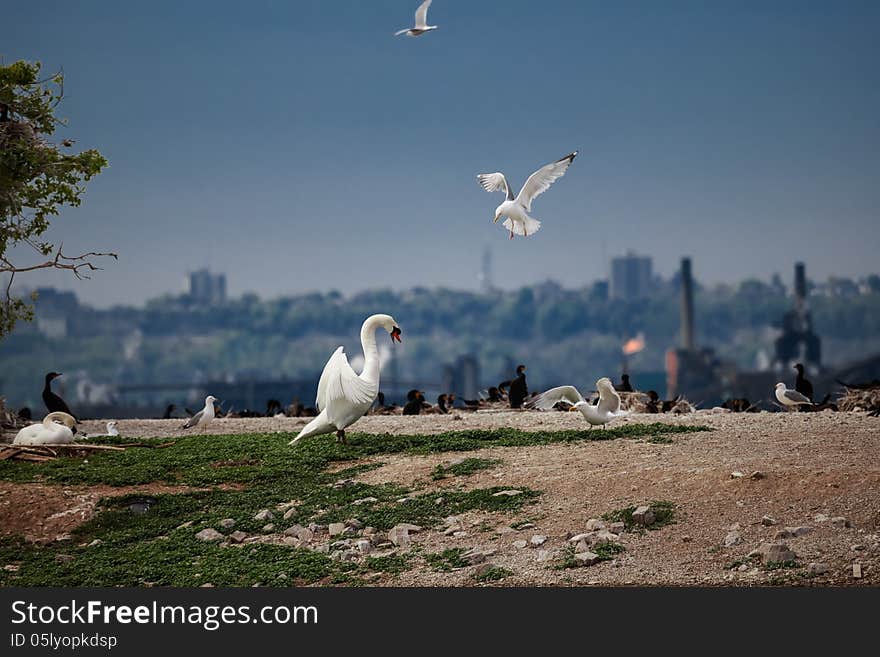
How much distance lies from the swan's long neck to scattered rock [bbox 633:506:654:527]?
17.4ft

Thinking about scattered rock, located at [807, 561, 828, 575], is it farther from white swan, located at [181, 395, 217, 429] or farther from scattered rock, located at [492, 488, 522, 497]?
white swan, located at [181, 395, 217, 429]

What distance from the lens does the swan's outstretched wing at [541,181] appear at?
2055cm

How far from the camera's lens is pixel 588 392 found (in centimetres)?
2459

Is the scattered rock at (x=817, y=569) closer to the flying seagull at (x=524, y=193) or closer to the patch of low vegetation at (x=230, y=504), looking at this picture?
the patch of low vegetation at (x=230, y=504)

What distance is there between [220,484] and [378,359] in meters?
3.13

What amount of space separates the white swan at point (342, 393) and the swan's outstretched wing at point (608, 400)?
123 inches

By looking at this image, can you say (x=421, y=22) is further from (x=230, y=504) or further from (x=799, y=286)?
(x=799, y=286)

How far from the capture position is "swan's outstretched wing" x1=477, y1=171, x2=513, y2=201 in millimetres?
20797

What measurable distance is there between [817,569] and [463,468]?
5.37 metres

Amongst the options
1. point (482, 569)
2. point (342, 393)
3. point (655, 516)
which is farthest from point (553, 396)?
point (482, 569)

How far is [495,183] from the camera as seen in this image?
2094cm

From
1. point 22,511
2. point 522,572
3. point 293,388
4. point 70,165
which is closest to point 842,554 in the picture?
point 522,572

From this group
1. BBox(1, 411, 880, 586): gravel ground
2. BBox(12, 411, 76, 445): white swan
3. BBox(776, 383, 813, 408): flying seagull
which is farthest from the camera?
BBox(776, 383, 813, 408): flying seagull

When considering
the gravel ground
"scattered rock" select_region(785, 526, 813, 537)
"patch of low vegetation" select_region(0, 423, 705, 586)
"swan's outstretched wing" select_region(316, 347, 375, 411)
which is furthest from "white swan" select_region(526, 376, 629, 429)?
"scattered rock" select_region(785, 526, 813, 537)
